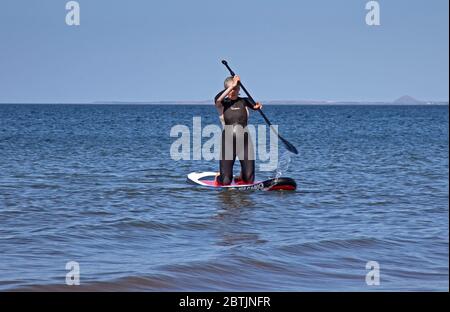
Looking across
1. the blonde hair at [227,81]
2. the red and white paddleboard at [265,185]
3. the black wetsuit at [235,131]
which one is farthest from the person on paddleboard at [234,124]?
the red and white paddleboard at [265,185]

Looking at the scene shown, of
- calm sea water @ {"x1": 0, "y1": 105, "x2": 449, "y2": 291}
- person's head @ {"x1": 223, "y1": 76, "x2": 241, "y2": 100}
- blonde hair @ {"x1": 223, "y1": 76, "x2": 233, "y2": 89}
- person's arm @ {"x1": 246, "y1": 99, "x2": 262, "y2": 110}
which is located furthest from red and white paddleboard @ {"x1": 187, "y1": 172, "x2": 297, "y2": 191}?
blonde hair @ {"x1": 223, "y1": 76, "x2": 233, "y2": 89}

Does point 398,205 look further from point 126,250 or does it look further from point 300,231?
point 126,250

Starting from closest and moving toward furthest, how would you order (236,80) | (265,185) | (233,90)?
1. (236,80)
2. (233,90)
3. (265,185)

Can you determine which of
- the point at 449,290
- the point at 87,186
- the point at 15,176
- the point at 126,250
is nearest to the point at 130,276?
the point at 126,250

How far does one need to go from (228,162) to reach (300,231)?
12.9 feet

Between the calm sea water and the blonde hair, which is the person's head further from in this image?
the calm sea water

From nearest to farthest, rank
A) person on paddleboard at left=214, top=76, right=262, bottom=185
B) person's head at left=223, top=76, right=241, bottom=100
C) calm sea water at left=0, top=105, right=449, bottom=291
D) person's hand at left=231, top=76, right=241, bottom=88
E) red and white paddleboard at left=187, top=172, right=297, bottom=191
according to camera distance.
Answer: calm sea water at left=0, top=105, right=449, bottom=291 → person's hand at left=231, top=76, right=241, bottom=88 → person's head at left=223, top=76, right=241, bottom=100 → person on paddleboard at left=214, top=76, right=262, bottom=185 → red and white paddleboard at left=187, top=172, right=297, bottom=191

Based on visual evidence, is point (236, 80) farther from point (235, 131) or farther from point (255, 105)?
point (235, 131)

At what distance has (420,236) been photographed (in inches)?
433

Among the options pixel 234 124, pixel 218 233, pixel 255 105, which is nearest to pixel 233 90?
pixel 255 105

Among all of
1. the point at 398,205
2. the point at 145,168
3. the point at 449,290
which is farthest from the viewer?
the point at 145,168

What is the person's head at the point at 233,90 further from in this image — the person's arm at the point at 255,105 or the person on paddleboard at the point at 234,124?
the person's arm at the point at 255,105

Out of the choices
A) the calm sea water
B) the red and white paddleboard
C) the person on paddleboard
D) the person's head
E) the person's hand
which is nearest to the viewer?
the calm sea water


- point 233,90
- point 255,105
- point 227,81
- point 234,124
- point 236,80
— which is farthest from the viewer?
point 234,124
